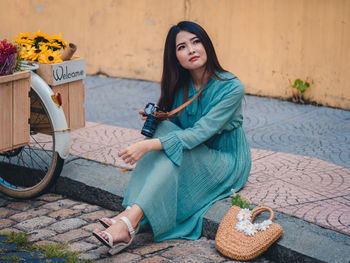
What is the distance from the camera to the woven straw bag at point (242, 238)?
3328mm

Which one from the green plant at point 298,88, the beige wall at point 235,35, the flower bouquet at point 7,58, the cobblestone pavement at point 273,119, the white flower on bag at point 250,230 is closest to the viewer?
the white flower on bag at point 250,230

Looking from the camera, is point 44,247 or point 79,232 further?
point 79,232

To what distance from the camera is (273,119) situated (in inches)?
254

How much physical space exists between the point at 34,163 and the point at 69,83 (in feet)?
2.50

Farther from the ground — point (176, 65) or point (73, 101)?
point (176, 65)

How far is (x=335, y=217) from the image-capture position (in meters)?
3.70

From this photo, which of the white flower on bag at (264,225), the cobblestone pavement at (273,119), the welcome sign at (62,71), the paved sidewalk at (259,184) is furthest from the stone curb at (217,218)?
the cobblestone pavement at (273,119)

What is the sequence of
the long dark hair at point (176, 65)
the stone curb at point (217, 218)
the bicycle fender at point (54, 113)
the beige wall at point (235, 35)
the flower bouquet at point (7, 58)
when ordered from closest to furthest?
the stone curb at point (217, 218), the flower bouquet at point (7, 58), the long dark hair at point (176, 65), the bicycle fender at point (54, 113), the beige wall at point (235, 35)

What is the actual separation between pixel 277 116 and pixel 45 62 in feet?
10.2

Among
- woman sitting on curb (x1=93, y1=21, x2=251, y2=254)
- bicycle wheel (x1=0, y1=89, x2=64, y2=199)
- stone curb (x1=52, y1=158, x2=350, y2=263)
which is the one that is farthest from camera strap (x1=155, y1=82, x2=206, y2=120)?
bicycle wheel (x1=0, y1=89, x2=64, y2=199)

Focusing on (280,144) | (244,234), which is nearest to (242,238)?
(244,234)

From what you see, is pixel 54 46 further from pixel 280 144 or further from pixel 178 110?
pixel 280 144

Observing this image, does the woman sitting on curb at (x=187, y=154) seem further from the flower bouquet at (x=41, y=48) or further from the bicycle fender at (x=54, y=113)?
the flower bouquet at (x=41, y=48)

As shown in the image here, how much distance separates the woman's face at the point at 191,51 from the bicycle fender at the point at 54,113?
978 millimetres
